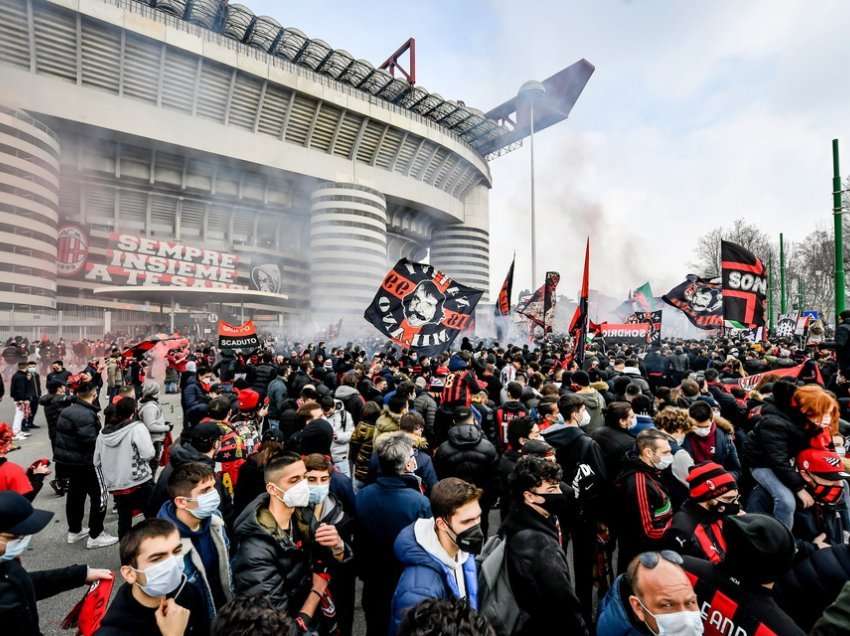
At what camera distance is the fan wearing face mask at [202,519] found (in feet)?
7.82

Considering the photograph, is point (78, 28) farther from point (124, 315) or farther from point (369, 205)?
point (369, 205)

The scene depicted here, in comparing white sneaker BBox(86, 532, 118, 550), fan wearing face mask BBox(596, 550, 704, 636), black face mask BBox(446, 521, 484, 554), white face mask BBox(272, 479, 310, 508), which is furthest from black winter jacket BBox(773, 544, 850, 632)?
white sneaker BBox(86, 532, 118, 550)

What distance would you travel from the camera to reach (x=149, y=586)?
6.15 ft

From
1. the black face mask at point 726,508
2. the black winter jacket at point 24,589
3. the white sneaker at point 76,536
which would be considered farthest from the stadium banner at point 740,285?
the white sneaker at point 76,536

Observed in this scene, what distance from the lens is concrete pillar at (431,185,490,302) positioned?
218 ft

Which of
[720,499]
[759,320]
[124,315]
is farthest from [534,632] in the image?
[124,315]

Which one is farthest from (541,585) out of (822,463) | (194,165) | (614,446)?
(194,165)

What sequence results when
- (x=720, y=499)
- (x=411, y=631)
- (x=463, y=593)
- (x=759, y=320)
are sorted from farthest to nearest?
(x=759, y=320) < (x=720, y=499) < (x=463, y=593) < (x=411, y=631)

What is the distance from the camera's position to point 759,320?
9133mm

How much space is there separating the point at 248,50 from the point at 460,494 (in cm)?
5131

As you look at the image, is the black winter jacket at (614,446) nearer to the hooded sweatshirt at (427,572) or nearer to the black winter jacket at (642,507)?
the black winter jacket at (642,507)

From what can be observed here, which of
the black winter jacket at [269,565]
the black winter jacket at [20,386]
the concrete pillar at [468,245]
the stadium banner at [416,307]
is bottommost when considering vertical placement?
the black winter jacket at [20,386]

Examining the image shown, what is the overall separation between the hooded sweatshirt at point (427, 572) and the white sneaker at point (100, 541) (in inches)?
168

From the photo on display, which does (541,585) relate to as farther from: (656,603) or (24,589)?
(24,589)
